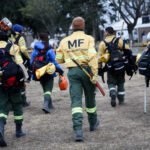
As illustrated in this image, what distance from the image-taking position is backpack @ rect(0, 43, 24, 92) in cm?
545

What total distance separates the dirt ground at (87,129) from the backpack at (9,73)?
3.12 ft

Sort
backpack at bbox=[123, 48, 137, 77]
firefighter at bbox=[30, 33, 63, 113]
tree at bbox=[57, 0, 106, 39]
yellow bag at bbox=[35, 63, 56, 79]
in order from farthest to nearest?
1. tree at bbox=[57, 0, 106, 39]
2. backpack at bbox=[123, 48, 137, 77]
3. firefighter at bbox=[30, 33, 63, 113]
4. yellow bag at bbox=[35, 63, 56, 79]

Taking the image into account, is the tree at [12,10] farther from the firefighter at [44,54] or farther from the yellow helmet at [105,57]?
the yellow helmet at [105,57]

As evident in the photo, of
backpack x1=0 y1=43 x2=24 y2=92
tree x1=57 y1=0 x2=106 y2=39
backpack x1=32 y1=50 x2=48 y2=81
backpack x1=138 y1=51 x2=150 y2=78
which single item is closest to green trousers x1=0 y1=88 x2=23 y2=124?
backpack x1=0 y1=43 x2=24 y2=92

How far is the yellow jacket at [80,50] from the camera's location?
17.9 feet

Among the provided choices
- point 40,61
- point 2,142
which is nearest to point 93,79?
point 2,142

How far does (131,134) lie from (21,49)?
378 centimetres

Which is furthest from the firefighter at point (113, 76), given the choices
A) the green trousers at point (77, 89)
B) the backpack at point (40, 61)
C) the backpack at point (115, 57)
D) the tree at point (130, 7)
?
the tree at point (130, 7)

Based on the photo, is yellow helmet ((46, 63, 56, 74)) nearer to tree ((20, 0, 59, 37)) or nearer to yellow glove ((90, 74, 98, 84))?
yellow glove ((90, 74, 98, 84))

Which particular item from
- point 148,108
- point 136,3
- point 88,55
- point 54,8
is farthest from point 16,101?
point 54,8

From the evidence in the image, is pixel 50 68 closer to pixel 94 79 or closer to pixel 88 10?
pixel 94 79

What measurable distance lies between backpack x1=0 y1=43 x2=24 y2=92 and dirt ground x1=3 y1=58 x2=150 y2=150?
A: 951 mm

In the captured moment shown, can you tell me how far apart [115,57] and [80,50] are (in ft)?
8.44

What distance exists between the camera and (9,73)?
543cm
